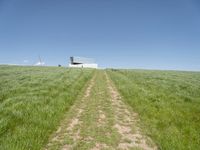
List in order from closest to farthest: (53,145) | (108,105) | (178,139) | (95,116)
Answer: (53,145)
(178,139)
(95,116)
(108,105)

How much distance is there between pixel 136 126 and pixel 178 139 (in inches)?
67.6

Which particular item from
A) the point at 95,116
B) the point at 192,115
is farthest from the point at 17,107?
the point at 192,115

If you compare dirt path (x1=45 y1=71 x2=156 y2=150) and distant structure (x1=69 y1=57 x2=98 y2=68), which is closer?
dirt path (x1=45 y1=71 x2=156 y2=150)

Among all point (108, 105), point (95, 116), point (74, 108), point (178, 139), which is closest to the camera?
point (178, 139)

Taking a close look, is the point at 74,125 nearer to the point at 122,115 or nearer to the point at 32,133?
the point at 32,133

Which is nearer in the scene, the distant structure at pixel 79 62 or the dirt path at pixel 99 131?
the dirt path at pixel 99 131

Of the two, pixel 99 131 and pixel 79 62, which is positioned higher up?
pixel 79 62

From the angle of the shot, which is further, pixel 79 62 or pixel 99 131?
pixel 79 62

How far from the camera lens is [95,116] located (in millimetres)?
7977

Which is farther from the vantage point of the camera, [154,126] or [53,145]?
[154,126]

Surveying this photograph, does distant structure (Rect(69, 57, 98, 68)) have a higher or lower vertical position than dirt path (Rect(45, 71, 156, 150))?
higher

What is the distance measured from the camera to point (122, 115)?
8.40 metres

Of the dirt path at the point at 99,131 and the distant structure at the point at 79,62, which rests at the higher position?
the distant structure at the point at 79,62

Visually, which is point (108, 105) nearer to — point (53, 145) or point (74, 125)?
point (74, 125)
